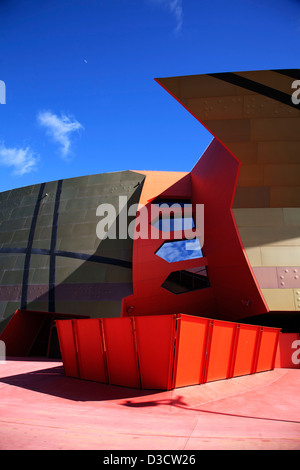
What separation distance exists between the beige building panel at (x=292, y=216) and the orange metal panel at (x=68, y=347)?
30.3 feet

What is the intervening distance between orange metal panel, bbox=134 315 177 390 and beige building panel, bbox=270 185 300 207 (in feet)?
25.9

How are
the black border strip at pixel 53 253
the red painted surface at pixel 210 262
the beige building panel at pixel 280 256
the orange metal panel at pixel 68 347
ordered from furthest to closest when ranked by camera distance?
the black border strip at pixel 53 253
the red painted surface at pixel 210 262
the beige building panel at pixel 280 256
the orange metal panel at pixel 68 347

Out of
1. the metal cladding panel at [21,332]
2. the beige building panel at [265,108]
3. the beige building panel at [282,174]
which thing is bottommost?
the metal cladding panel at [21,332]

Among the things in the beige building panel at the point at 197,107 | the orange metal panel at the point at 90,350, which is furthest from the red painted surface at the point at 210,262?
the orange metal panel at the point at 90,350

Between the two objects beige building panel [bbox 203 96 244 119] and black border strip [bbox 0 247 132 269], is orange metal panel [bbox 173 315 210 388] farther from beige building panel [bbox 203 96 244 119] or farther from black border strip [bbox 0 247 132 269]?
black border strip [bbox 0 247 132 269]

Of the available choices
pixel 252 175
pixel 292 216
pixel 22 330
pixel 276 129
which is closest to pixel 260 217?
pixel 292 216

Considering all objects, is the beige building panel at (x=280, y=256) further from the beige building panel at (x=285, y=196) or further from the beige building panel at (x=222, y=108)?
the beige building panel at (x=222, y=108)

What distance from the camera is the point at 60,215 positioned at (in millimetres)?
19594

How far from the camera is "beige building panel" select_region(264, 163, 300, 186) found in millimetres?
11477

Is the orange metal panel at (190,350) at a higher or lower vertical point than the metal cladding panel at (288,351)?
higher

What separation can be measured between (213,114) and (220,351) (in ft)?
30.5

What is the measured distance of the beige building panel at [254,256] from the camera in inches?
440

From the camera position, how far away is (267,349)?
10273 millimetres

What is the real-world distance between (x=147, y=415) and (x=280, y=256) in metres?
8.66
